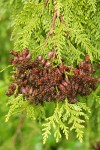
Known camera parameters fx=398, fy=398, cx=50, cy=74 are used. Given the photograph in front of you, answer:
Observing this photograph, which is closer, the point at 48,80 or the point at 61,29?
the point at 48,80

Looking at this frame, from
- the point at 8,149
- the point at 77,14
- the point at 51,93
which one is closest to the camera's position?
the point at 51,93

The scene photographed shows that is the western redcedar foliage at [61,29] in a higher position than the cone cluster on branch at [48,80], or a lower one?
higher

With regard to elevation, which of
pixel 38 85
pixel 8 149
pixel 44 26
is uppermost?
pixel 44 26

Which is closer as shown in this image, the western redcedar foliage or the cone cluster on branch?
the cone cluster on branch

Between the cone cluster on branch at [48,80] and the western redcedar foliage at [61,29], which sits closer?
the cone cluster on branch at [48,80]

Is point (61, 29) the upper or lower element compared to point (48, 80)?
upper

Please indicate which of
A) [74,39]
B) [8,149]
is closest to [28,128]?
[8,149]

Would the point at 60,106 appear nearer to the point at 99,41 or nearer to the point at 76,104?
the point at 76,104

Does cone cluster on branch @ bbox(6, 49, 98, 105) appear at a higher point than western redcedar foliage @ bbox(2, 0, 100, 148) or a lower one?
lower
